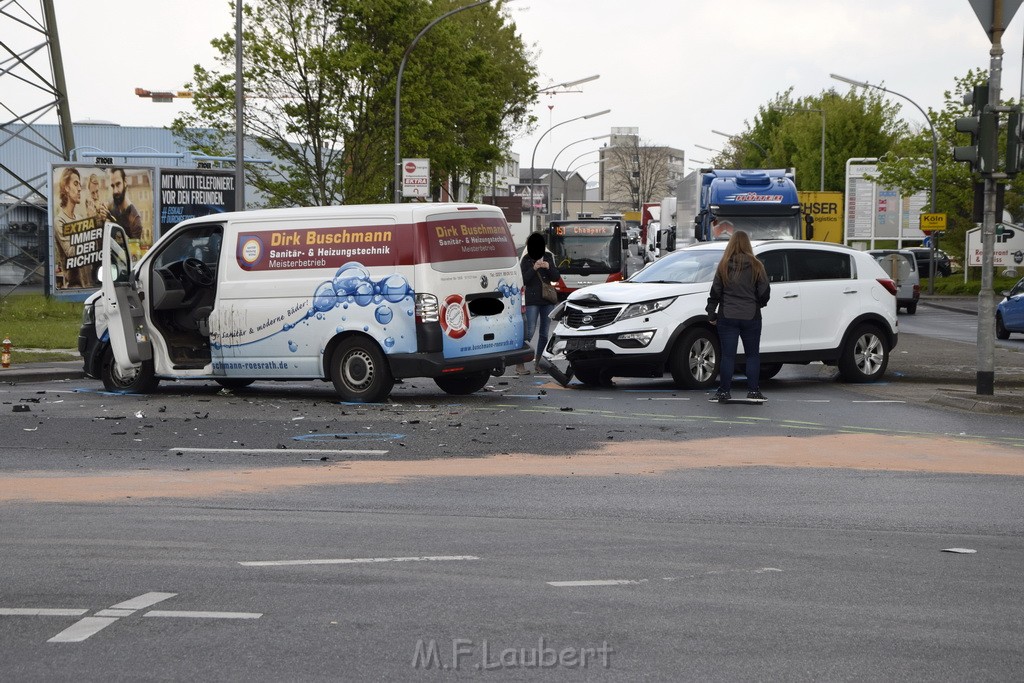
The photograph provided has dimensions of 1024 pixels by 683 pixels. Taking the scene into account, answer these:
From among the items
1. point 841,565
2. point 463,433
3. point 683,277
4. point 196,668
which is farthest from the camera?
point 683,277

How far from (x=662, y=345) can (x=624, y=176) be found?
132m

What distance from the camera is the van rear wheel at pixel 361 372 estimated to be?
567 inches

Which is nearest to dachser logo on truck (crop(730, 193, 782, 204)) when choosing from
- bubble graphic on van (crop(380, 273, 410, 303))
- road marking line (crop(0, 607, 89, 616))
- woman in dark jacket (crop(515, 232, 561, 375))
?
woman in dark jacket (crop(515, 232, 561, 375))

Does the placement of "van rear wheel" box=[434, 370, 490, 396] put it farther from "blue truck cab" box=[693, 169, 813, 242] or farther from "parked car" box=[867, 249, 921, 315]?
"parked car" box=[867, 249, 921, 315]

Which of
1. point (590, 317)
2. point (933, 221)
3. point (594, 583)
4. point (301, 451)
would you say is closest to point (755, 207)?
point (590, 317)

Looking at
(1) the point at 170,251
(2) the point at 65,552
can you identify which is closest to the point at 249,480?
(2) the point at 65,552

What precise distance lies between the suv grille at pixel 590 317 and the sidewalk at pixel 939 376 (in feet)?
10.2

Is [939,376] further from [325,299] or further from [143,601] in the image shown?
[143,601]

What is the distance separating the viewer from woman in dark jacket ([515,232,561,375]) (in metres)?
19.3

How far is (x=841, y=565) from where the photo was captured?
21.2ft

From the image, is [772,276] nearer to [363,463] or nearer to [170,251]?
[170,251]

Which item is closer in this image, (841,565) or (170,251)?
(841,565)

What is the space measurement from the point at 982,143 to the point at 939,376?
4572 mm

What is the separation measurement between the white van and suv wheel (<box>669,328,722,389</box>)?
1902 mm
